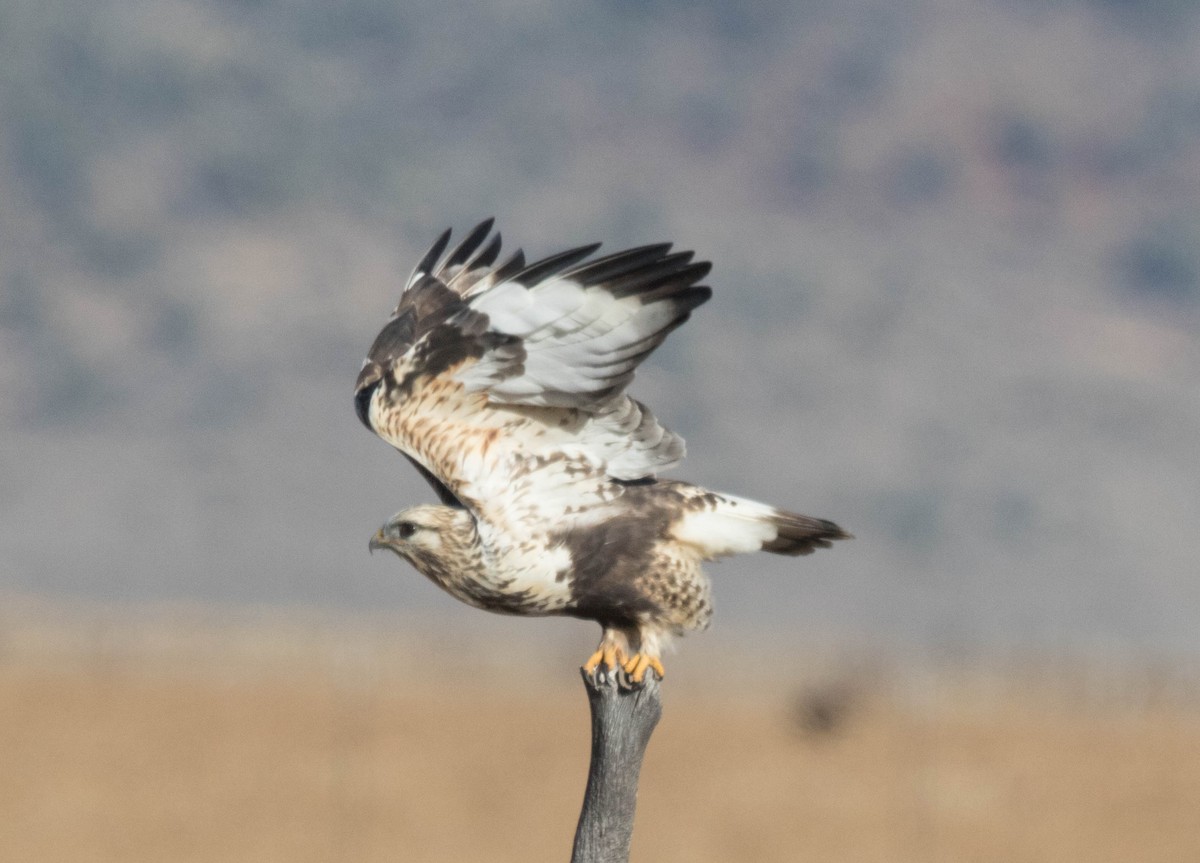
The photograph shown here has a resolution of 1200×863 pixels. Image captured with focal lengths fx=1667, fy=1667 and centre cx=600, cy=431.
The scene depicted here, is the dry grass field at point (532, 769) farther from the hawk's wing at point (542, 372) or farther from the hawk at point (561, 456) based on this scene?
the hawk's wing at point (542, 372)

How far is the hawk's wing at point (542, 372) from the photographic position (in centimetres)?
686

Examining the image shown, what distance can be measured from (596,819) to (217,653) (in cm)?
3698

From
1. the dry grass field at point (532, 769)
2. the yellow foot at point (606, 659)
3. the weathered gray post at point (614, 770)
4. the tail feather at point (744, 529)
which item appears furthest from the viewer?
the dry grass field at point (532, 769)

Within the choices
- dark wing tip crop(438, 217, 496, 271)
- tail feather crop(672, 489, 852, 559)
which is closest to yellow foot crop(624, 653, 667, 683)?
tail feather crop(672, 489, 852, 559)

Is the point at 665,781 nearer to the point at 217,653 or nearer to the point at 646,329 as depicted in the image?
the point at 217,653

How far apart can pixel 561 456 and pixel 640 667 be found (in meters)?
0.99

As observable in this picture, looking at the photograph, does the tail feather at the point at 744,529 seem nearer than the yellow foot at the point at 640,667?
No

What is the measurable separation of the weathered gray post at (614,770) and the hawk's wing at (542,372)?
42.4 inches

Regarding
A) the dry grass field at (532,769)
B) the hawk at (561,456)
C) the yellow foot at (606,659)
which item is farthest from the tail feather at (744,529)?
the dry grass field at (532,769)

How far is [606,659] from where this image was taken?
7094 millimetres

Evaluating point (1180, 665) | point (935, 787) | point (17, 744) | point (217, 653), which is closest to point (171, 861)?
point (17, 744)

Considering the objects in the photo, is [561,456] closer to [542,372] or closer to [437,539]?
[542,372]

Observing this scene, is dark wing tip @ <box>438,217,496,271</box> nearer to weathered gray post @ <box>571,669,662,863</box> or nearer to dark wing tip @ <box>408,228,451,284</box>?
dark wing tip @ <box>408,228,451,284</box>

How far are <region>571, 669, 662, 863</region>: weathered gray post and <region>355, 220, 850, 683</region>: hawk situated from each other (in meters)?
0.15
